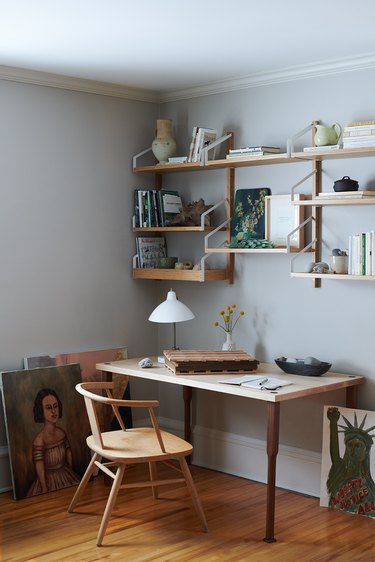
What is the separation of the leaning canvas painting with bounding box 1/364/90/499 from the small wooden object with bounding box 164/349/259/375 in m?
0.72

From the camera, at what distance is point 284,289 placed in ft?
15.4

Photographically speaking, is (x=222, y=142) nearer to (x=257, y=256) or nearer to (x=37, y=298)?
(x=257, y=256)

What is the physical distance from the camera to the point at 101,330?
16.8 feet

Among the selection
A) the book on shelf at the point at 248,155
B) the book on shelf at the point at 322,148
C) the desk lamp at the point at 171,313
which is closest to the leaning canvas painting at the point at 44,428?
the desk lamp at the point at 171,313

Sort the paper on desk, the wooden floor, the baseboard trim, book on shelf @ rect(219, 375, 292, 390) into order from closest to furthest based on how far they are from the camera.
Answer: the wooden floor, book on shelf @ rect(219, 375, 292, 390), the paper on desk, the baseboard trim

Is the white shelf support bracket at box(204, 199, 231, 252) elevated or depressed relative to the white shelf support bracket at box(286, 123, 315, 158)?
depressed

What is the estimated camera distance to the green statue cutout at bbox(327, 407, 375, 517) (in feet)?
13.9

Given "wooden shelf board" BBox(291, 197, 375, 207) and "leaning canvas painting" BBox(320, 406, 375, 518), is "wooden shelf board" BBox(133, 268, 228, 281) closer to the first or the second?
"wooden shelf board" BBox(291, 197, 375, 207)

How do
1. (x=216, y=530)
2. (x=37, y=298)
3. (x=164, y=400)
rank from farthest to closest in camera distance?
(x=164, y=400)
(x=37, y=298)
(x=216, y=530)

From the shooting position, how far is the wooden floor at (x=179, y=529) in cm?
371

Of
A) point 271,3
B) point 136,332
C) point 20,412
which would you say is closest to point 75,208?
point 136,332

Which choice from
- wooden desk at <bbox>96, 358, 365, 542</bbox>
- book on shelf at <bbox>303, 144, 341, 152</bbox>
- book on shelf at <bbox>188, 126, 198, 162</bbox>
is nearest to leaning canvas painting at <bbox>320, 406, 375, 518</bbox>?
wooden desk at <bbox>96, 358, 365, 542</bbox>

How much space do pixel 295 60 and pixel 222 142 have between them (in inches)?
31.6

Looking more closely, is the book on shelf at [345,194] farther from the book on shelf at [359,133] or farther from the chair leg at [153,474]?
the chair leg at [153,474]
